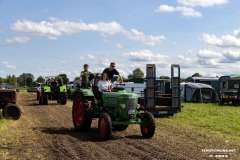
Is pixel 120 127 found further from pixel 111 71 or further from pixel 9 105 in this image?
pixel 9 105

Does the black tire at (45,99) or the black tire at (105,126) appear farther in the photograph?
the black tire at (45,99)

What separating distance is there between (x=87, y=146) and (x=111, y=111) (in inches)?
64.2

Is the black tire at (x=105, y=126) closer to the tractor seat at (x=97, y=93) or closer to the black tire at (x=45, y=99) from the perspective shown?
the tractor seat at (x=97, y=93)

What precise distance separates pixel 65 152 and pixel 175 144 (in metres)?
2.61

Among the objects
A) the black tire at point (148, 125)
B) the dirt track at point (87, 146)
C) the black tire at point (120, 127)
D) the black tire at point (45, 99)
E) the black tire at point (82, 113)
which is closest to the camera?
the dirt track at point (87, 146)

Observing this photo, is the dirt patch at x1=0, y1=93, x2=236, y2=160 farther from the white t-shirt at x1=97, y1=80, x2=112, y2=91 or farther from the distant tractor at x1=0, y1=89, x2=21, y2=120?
the distant tractor at x1=0, y1=89, x2=21, y2=120

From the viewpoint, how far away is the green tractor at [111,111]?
9086 mm

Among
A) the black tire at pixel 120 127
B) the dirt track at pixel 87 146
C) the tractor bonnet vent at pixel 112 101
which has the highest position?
the tractor bonnet vent at pixel 112 101

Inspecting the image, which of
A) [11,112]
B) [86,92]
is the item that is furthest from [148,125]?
[11,112]

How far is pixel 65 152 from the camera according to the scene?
7.56 meters

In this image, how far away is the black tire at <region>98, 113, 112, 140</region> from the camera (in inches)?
343

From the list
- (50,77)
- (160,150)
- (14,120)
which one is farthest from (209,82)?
(160,150)

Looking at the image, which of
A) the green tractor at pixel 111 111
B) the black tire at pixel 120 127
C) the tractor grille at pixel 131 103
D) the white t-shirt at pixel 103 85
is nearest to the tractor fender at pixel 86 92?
the green tractor at pixel 111 111

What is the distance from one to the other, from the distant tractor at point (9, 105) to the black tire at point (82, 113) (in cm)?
289
